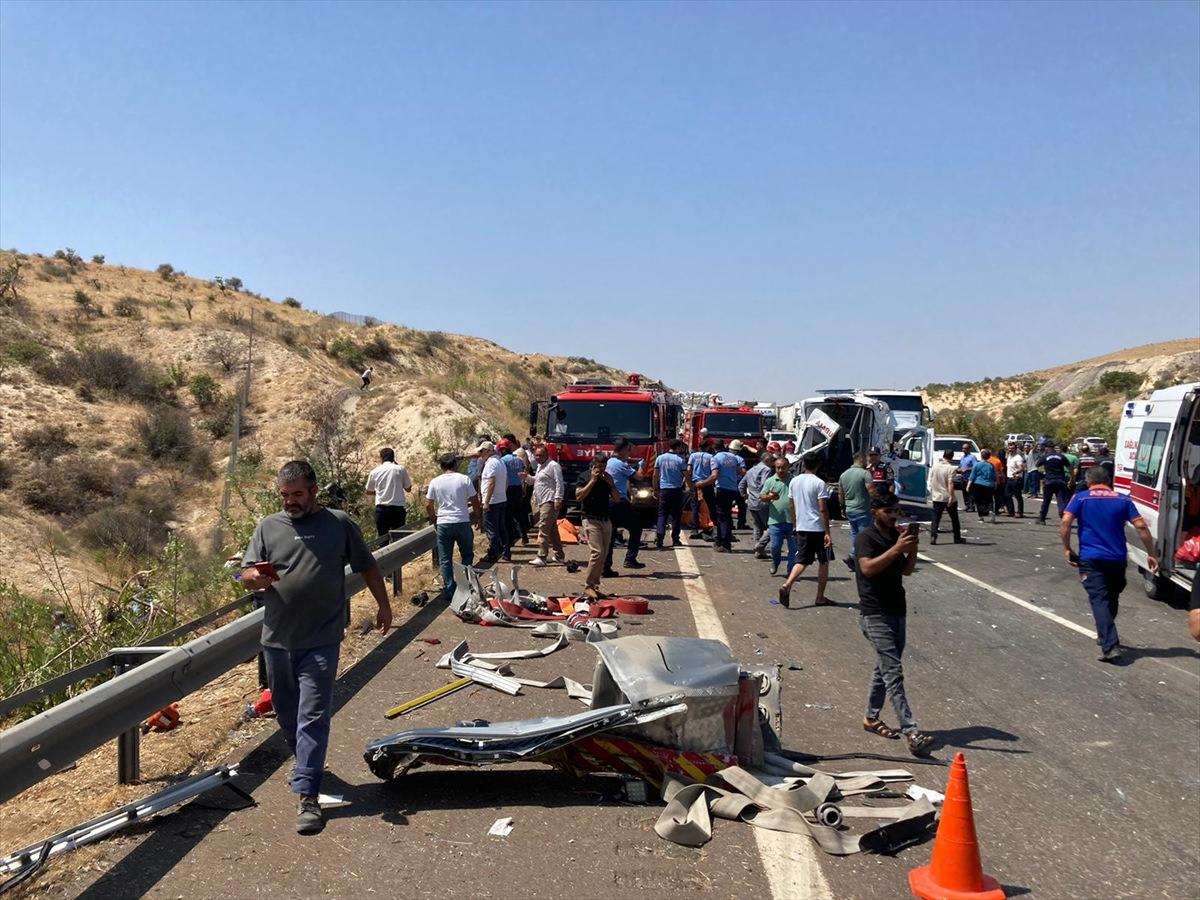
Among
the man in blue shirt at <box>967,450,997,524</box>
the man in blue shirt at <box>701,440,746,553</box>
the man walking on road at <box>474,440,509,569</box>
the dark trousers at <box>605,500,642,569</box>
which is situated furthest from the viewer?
the man in blue shirt at <box>967,450,997,524</box>

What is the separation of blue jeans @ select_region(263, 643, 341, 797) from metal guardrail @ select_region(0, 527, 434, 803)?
2.21 ft

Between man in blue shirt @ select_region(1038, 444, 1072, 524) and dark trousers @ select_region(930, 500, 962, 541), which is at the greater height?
man in blue shirt @ select_region(1038, 444, 1072, 524)

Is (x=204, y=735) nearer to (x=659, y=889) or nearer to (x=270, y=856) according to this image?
(x=270, y=856)

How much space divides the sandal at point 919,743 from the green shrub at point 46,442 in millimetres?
29644

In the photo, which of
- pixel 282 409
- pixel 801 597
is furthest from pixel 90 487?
pixel 801 597

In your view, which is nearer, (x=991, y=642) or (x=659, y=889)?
(x=659, y=889)

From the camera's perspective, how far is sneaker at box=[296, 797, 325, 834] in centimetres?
473

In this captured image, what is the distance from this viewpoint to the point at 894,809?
5016 mm

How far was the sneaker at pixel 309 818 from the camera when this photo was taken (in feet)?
15.5

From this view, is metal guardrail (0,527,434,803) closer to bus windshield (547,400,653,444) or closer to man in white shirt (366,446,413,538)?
man in white shirt (366,446,413,538)

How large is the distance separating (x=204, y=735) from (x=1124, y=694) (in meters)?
6.90

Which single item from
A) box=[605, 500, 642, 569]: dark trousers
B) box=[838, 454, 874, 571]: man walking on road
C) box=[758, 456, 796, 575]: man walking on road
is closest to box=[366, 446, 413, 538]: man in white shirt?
box=[605, 500, 642, 569]: dark trousers

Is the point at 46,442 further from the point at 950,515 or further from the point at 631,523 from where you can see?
the point at 950,515

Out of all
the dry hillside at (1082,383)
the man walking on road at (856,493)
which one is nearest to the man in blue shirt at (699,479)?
the man walking on road at (856,493)
